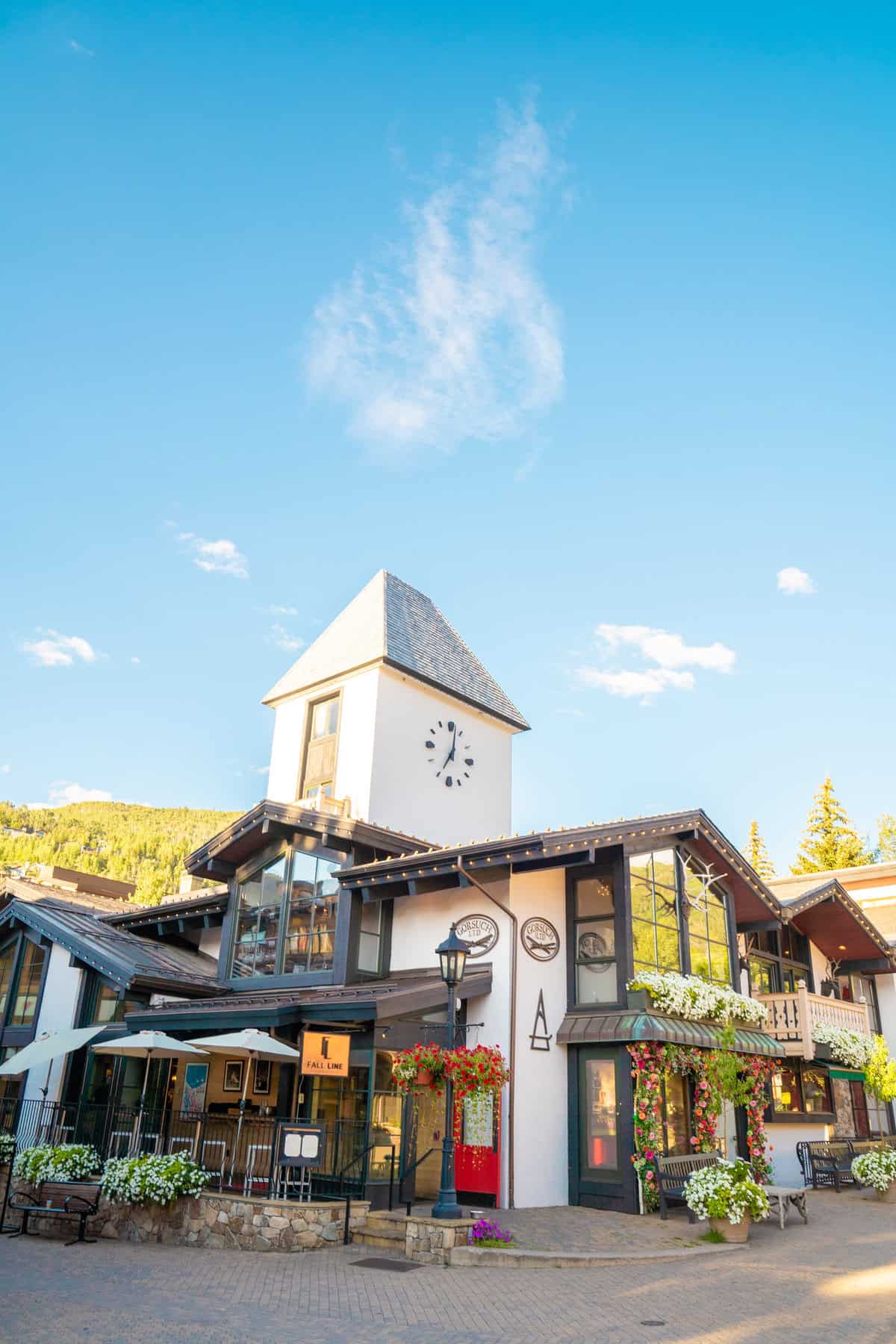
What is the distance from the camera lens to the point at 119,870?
83125 mm

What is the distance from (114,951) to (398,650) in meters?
10.4

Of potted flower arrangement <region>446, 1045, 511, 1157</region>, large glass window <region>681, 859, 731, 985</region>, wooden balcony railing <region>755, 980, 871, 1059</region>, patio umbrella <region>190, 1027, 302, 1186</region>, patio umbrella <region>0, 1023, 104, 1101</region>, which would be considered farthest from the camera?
wooden balcony railing <region>755, 980, 871, 1059</region>

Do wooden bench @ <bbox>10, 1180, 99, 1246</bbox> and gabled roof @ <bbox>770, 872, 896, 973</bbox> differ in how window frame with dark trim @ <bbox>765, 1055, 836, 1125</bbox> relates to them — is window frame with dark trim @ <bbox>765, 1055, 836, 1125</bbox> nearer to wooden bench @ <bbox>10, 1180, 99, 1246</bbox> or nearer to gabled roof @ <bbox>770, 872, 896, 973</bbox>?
gabled roof @ <bbox>770, 872, 896, 973</bbox>

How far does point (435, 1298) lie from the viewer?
923 centimetres

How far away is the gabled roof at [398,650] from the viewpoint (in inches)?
1007

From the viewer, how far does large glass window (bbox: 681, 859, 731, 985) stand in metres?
17.8

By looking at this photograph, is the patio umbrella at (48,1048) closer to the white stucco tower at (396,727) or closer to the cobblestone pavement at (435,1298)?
the cobblestone pavement at (435,1298)

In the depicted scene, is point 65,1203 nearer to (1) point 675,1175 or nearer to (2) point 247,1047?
(2) point 247,1047

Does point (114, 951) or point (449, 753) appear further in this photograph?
point (449, 753)

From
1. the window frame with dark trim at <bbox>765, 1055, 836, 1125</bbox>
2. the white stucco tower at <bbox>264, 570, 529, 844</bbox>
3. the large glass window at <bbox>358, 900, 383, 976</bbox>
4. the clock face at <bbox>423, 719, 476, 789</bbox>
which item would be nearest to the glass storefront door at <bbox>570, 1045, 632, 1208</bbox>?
the large glass window at <bbox>358, 900, 383, 976</bbox>

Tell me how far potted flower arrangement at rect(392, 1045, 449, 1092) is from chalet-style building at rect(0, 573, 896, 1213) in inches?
14.5

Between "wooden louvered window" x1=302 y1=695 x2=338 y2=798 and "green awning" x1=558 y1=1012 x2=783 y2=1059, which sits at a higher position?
"wooden louvered window" x1=302 y1=695 x2=338 y2=798

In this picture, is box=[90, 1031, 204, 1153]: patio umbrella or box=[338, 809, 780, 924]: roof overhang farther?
box=[338, 809, 780, 924]: roof overhang

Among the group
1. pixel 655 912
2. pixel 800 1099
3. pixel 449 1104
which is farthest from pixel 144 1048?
pixel 800 1099
